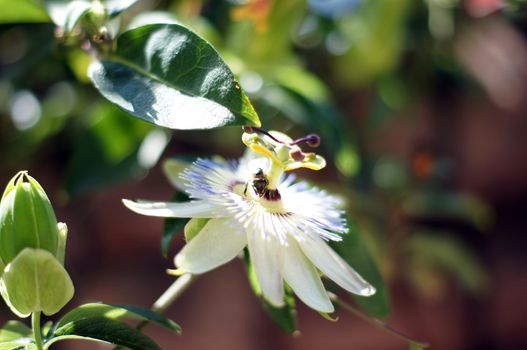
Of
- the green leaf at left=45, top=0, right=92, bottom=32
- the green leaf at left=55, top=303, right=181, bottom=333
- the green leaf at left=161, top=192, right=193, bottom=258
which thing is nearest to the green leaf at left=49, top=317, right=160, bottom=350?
the green leaf at left=55, top=303, right=181, bottom=333

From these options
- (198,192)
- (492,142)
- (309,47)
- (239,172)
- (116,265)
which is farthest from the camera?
(492,142)

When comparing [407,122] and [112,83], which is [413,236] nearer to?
[407,122]

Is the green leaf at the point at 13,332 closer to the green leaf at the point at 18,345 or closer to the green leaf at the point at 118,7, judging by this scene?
the green leaf at the point at 18,345

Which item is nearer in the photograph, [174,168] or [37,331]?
[37,331]

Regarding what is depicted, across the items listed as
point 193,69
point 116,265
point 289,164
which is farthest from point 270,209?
point 116,265

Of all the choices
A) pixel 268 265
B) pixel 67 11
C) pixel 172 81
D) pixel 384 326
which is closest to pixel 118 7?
pixel 67 11

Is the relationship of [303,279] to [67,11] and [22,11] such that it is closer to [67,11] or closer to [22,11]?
[67,11]
